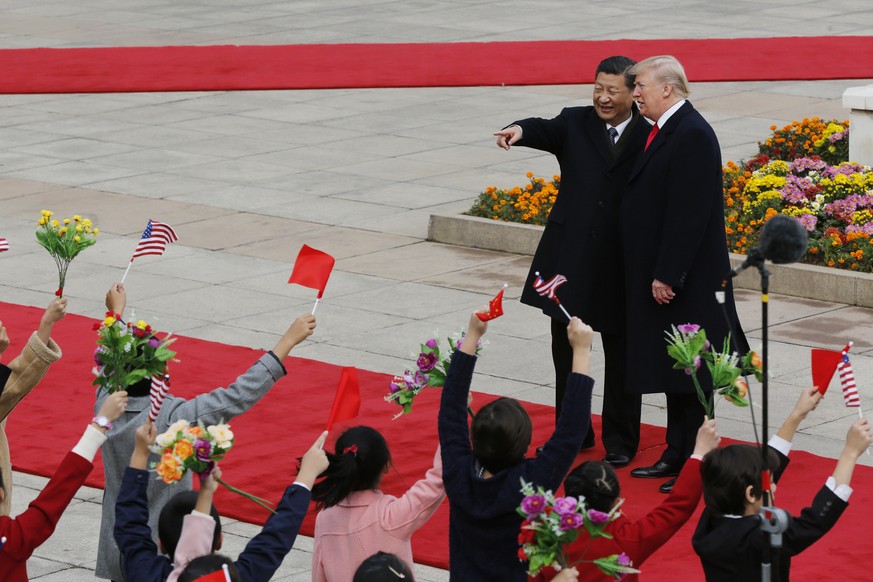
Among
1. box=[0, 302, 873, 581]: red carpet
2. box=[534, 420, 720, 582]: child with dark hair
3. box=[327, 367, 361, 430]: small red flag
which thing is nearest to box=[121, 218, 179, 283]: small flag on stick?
box=[0, 302, 873, 581]: red carpet

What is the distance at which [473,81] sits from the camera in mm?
19297

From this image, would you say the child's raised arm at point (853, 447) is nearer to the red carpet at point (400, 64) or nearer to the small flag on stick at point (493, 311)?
the small flag on stick at point (493, 311)

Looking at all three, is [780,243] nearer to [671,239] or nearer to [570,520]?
[570,520]

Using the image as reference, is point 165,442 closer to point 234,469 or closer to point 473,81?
point 234,469

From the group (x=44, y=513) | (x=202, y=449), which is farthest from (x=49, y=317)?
(x=202, y=449)

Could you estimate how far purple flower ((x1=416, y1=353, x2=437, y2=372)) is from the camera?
20.5 feet

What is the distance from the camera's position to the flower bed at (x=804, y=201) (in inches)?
448

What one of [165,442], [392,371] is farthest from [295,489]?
[392,371]

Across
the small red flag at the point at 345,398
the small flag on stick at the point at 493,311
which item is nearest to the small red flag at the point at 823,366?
the small flag on stick at the point at 493,311

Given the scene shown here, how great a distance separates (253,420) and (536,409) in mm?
1506

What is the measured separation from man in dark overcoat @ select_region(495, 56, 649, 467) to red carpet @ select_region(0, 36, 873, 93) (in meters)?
11.0

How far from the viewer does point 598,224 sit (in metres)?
8.00

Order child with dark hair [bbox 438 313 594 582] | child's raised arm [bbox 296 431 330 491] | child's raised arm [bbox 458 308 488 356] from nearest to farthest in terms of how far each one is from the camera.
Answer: child's raised arm [bbox 296 431 330 491] → child with dark hair [bbox 438 313 594 582] → child's raised arm [bbox 458 308 488 356]

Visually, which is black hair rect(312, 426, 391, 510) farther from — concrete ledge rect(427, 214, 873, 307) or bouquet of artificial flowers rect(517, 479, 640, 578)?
concrete ledge rect(427, 214, 873, 307)
